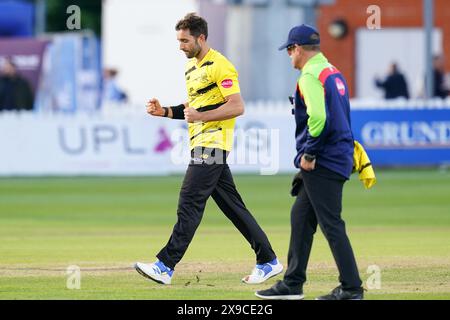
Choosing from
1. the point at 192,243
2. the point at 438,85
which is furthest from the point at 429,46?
the point at 192,243

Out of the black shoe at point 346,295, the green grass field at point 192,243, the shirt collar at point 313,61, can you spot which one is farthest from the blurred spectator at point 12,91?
the black shoe at point 346,295

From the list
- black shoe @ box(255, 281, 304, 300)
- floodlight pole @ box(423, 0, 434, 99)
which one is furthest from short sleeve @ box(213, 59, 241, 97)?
floodlight pole @ box(423, 0, 434, 99)

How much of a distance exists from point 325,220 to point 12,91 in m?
21.3

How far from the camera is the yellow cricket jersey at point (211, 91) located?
467 inches

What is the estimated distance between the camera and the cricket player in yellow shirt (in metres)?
11.8

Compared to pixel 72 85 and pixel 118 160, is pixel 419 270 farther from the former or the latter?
pixel 72 85

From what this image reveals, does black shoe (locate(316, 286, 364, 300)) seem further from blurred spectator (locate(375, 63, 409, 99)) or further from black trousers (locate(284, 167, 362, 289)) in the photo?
blurred spectator (locate(375, 63, 409, 99))

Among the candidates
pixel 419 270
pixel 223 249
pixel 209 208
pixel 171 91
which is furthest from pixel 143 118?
pixel 419 270

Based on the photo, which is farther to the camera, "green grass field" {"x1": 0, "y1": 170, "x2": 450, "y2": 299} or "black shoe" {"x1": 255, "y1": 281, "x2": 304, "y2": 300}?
"green grass field" {"x1": 0, "y1": 170, "x2": 450, "y2": 299}

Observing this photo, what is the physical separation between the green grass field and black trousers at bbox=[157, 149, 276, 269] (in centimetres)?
32

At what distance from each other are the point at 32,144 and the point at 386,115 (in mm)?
7362

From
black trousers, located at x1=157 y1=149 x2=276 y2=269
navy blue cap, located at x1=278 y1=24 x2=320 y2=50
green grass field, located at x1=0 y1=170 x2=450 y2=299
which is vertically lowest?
green grass field, located at x1=0 y1=170 x2=450 y2=299

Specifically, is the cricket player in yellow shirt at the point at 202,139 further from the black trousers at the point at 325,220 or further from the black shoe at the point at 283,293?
the black trousers at the point at 325,220
